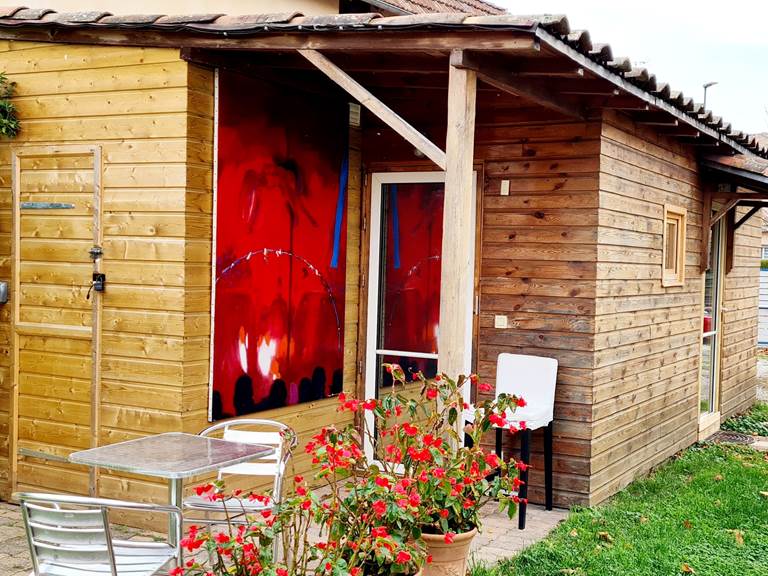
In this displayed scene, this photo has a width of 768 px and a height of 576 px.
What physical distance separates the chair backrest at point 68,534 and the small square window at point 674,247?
611 cm

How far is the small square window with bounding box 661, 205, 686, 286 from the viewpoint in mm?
8523

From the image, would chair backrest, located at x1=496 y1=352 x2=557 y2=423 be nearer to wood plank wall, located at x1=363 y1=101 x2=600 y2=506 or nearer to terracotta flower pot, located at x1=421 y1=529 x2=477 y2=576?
wood plank wall, located at x1=363 y1=101 x2=600 y2=506

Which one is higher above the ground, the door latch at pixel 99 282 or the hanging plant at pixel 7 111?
the hanging plant at pixel 7 111

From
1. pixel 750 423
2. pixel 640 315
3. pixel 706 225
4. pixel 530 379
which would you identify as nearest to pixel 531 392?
pixel 530 379

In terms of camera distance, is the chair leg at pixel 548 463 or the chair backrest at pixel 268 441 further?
the chair leg at pixel 548 463

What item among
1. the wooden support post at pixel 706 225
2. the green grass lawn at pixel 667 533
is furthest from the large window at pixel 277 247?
the wooden support post at pixel 706 225

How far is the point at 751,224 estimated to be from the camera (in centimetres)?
1188

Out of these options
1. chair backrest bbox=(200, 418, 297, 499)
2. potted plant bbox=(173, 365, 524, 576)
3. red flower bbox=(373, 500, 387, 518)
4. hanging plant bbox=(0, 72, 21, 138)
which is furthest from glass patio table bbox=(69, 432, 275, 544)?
hanging plant bbox=(0, 72, 21, 138)

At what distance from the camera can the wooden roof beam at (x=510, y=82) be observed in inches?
199

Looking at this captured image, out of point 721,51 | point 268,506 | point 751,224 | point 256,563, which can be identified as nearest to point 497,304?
point 268,506

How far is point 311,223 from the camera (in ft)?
22.9

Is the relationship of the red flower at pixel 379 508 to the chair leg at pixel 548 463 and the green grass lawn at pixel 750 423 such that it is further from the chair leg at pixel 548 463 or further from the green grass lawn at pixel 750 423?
the green grass lawn at pixel 750 423

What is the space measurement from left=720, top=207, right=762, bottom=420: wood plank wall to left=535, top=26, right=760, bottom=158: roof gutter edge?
2.99m

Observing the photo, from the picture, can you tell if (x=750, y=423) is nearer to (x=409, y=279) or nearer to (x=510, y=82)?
(x=409, y=279)
